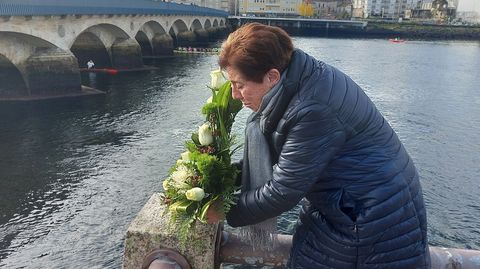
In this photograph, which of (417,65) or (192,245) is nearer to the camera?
(192,245)

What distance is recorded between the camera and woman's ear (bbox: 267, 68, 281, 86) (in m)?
1.99

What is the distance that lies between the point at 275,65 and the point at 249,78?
14 centimetres

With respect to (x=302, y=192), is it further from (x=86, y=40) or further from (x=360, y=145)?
(x=86, y=40)

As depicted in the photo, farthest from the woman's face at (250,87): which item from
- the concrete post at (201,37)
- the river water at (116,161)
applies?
the concrete post at (201,37)

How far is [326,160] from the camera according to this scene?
1965 millimetres

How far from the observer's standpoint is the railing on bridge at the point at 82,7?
21794 mm

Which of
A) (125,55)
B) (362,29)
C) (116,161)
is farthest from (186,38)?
(362,29)

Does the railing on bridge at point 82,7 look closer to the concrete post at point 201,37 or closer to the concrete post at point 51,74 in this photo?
the concrete post at point 51,74

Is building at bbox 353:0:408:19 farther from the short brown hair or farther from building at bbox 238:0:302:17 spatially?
the short brown hair

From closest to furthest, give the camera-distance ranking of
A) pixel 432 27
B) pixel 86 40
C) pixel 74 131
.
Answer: pixel 74 131, pixel 86 40, pixel 432 27

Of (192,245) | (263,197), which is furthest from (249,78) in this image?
(192,245)

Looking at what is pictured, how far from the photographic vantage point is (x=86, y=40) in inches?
1475

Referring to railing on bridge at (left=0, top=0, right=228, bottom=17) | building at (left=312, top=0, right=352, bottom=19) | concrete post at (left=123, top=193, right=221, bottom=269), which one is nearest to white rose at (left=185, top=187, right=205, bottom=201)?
concrete post at (left=123, top=193, right=221, bottom=269)

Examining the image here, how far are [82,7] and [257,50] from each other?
29.2 meters
